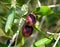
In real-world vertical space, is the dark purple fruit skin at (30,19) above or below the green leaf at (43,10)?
below

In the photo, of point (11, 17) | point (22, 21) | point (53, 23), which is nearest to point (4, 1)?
point (22, 21)

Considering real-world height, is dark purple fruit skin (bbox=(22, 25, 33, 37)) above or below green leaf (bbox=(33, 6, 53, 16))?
below

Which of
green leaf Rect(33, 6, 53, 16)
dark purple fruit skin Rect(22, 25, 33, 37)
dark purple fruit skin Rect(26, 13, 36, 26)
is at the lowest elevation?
dark purple fruit skin Rect(22, 25, 33, 37)

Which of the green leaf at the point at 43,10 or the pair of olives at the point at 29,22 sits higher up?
the green leaf at the point at 43,10

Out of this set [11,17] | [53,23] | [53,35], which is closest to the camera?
[11,17]

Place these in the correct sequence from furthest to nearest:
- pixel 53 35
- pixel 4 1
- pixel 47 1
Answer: pixel 47 1
pixel 4 1
pixel 53 35

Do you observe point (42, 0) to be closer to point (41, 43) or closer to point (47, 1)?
point (47, 1)

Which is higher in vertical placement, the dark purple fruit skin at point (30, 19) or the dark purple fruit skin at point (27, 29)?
the dark purple fruit skin at point (30, 19)

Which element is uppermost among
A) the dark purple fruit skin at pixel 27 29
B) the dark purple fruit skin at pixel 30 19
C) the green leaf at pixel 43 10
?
the green leaf at pixel 43 10

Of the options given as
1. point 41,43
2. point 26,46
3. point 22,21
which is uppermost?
point 22,21

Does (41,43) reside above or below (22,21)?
below

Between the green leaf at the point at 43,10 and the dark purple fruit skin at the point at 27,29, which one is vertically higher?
the green leaf at the point at 43,10

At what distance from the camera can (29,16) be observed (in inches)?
46.9

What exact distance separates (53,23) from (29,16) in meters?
1.02
